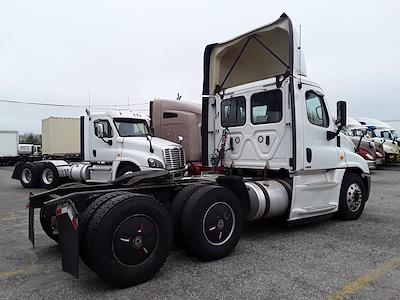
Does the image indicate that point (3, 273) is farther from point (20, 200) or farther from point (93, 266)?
point (20, 200)

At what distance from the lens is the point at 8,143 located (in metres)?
31.5

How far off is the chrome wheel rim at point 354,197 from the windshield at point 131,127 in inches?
274

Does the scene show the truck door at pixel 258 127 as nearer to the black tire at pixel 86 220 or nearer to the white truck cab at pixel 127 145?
the black tire at pixel 86 220

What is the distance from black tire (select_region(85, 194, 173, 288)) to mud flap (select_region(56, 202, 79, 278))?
5.0 inches

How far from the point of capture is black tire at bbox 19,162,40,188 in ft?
46.9

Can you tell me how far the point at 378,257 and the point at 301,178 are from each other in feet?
5.71

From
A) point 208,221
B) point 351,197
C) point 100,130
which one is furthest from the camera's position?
point 100,130

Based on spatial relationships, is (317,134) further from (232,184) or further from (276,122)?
(232,184)

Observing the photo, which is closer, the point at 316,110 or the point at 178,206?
the point at 178,206

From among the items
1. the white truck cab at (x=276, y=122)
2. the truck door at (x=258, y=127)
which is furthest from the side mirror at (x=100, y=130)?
the truck door at (x=258, y=127)

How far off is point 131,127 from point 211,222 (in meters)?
7.76

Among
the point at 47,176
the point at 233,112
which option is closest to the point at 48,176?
the point at 47,176

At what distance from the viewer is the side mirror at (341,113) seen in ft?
21.5

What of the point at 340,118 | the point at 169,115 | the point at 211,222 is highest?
the point at 169,115
